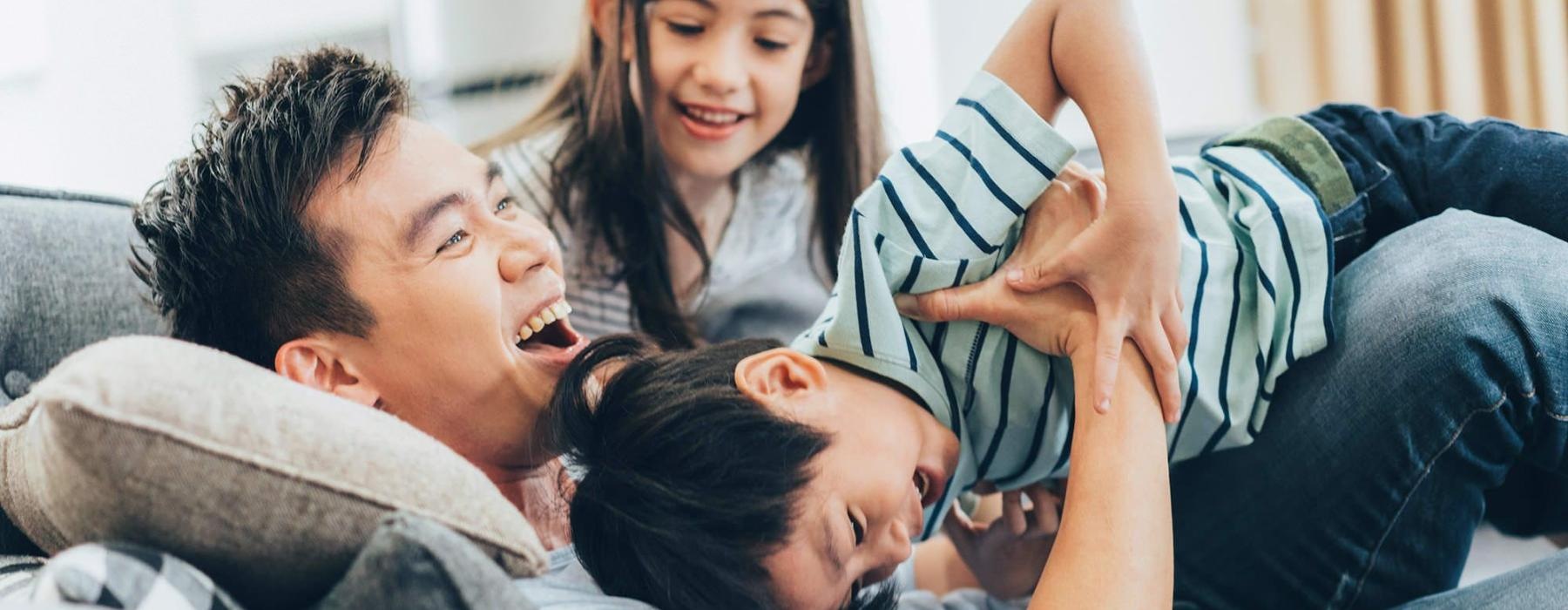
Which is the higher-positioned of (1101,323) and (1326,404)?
(1101,323)

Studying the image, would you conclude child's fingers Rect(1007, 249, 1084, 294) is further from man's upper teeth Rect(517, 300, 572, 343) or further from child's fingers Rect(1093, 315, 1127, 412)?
man's upper teeth Rect(517, 300, 572, 343)

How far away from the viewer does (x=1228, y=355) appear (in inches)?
40.9

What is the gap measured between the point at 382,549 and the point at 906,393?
51 cm

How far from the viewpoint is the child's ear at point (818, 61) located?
1583 millimetres

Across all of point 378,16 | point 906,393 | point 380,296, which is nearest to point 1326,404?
point 906,393

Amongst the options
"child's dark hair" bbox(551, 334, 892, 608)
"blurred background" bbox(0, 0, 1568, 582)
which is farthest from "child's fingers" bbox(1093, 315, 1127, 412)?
"blurred background" bbox(0, 0, 1568, 582)

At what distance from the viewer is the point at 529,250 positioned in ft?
3.50

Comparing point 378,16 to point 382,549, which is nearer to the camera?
point 382,549

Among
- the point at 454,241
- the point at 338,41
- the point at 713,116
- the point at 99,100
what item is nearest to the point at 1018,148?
the point at 454,241

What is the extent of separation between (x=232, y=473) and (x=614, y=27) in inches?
38.4

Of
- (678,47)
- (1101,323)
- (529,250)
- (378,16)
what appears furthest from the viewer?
(378,16)

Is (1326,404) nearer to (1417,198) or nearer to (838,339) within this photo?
(1417,198)

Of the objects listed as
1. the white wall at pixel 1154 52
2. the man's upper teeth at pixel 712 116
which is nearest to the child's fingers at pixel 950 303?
the man's upper teeth at pixel 712 116

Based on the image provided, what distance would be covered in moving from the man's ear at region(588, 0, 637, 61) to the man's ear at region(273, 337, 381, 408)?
626mm
